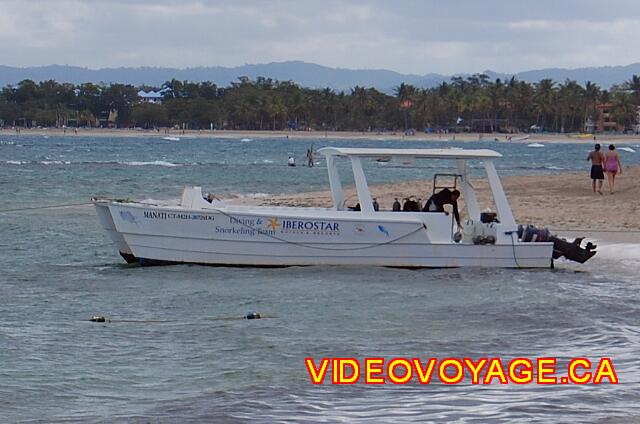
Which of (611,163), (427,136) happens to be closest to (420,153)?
(611,163)

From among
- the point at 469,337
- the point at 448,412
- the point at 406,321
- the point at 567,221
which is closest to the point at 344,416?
the point at 448,412

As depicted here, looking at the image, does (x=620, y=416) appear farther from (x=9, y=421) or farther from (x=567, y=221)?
(x=567, y=221)

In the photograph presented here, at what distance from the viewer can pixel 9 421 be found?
9.52m

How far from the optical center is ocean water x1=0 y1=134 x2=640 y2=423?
9.70 m

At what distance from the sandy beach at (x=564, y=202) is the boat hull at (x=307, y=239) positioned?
1.71 meters

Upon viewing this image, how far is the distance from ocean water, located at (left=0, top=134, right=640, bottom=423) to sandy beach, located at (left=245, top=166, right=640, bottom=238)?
8.98 ft

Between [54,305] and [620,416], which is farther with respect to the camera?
[54,305]

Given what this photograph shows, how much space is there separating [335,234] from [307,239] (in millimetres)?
430

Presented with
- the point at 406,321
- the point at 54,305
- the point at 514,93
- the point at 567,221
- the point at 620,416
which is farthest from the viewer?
the point at 514,93

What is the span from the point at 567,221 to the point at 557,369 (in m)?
13.2

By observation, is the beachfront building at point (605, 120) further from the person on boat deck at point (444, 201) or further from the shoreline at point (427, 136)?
the person on boat deck at point (444, 201)

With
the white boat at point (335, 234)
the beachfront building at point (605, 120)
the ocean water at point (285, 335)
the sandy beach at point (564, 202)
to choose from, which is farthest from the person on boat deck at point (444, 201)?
the beachfront building at point (605, 120)

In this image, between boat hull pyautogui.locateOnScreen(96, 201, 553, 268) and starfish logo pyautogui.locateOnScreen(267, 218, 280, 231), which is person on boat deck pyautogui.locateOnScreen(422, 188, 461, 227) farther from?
starfish logo pyautogui.locateOnScreen(267, 218, 280, 231)

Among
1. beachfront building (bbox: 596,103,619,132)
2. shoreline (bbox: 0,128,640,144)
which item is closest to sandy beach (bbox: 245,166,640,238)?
shoreline (bbox: 0,128,640,144)
